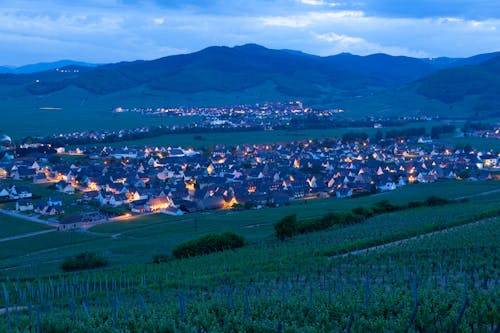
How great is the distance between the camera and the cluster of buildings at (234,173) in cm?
5053

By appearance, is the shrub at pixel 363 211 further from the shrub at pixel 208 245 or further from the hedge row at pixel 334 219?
the shrub at pixel 208 245

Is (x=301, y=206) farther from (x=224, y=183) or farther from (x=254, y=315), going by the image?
(x=254, y=315)

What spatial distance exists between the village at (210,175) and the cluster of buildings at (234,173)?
0.11m

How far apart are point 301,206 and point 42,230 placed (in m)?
19.8

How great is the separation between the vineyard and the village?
61.0ft

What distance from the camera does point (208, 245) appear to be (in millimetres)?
28594

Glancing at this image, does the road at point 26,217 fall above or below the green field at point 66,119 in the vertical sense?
below

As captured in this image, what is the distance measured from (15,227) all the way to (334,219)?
21712 millimetres

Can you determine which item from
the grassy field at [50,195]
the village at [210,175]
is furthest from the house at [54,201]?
the grassy field at [50,195]

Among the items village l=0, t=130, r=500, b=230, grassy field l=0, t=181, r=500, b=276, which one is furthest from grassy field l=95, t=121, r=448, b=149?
grassy field l=0, t=181, r=500, b=276

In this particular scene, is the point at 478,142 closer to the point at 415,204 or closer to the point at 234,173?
the point at 234,173

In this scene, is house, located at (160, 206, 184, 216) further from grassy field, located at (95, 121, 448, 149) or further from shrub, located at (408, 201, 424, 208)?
grassy field, located at (95, 121, 448, 149)

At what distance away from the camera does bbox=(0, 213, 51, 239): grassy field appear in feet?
125

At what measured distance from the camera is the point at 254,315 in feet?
40.1
